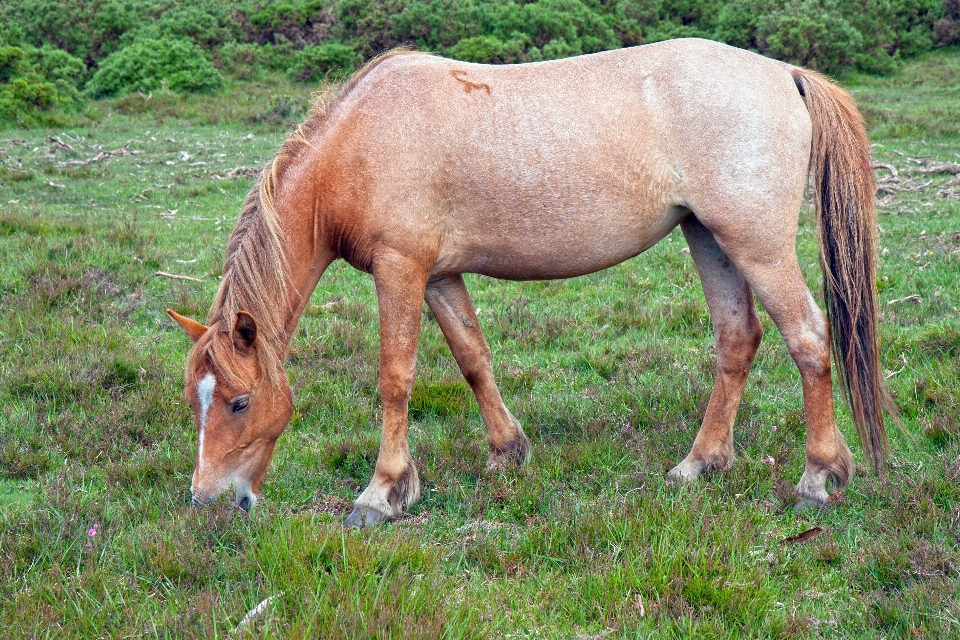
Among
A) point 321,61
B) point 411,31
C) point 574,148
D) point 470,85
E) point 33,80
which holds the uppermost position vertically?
point 470,85

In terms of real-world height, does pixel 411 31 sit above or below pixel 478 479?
above

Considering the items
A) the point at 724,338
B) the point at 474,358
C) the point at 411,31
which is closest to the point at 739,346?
the point at 724,338

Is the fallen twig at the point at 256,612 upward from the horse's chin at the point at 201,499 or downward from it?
upward

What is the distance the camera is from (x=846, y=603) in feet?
9.45

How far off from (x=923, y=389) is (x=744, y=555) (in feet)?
7.32

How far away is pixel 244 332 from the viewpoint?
136 inches

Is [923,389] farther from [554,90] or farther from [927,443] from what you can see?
[554,90]

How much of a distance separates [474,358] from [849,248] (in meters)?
1.93

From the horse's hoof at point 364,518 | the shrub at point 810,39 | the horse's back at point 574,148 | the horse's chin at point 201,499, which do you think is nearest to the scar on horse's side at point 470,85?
the horse's back at point 574,148

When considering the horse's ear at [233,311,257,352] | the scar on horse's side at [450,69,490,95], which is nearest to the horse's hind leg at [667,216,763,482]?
the scar on horse's side at [450,69,490,95]

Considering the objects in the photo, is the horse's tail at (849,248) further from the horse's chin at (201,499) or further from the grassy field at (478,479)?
the horse's chin at (201,499)

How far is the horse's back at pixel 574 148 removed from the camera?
3.73 m

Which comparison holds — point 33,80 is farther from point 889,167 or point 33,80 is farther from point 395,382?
point 395,382

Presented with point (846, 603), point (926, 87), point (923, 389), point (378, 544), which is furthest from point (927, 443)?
point (926, 87)
